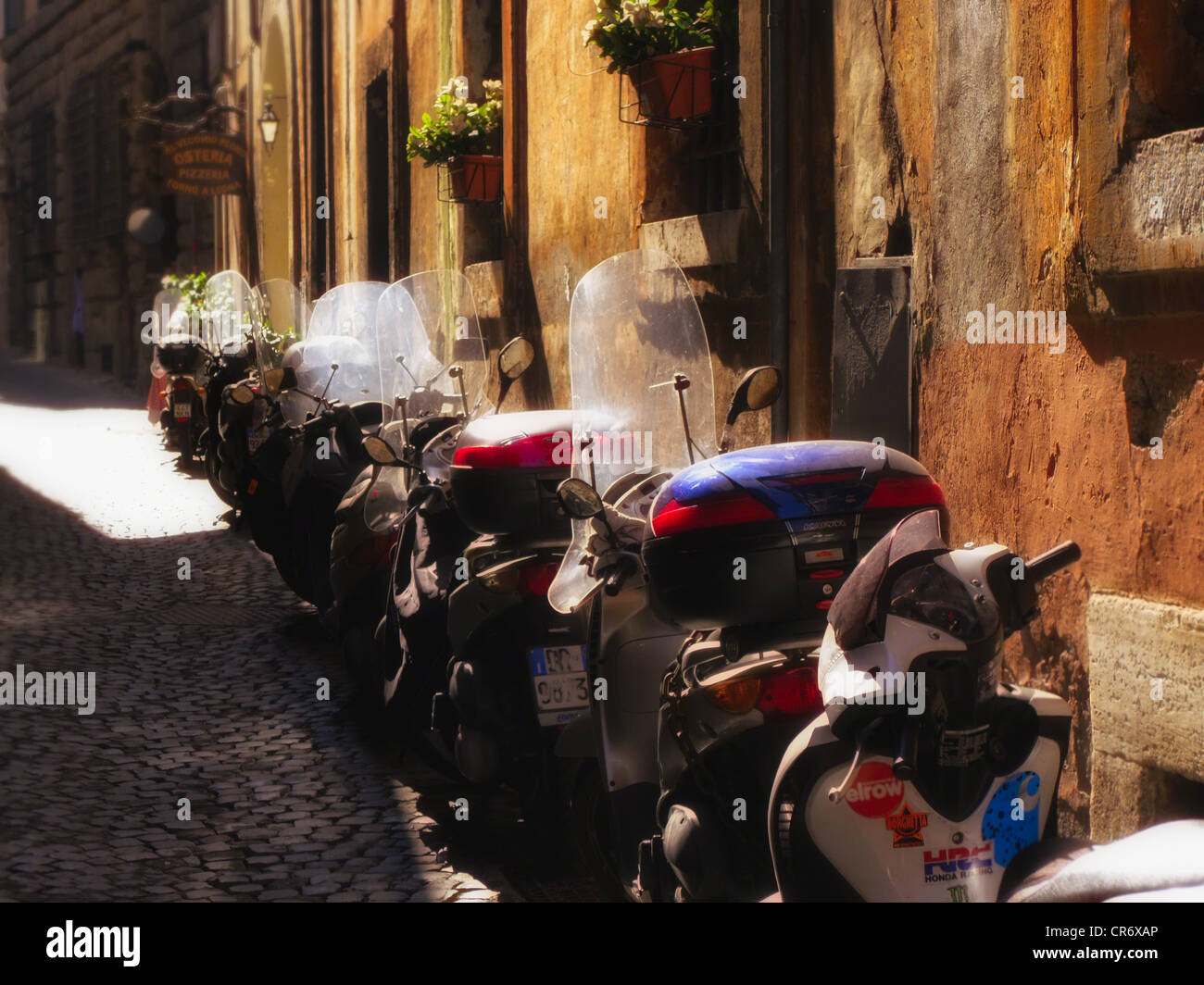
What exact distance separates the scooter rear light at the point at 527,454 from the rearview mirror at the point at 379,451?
24.0 inches

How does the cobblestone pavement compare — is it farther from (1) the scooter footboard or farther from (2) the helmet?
(2) the helmet

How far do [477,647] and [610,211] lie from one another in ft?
14.7

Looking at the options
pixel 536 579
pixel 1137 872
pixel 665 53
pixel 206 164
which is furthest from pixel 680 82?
pixel 206 164

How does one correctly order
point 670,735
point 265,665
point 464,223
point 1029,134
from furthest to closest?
point 464,223, point 265,665, point 1029,134, point 670,735

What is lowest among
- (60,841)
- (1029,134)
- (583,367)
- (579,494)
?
(60,841)

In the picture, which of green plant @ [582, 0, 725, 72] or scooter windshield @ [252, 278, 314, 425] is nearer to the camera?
green plant @ [582, 0, 725, 72]

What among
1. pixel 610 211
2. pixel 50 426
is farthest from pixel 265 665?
pixel 50 426

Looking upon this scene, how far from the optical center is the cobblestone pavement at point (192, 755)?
4.33 metres

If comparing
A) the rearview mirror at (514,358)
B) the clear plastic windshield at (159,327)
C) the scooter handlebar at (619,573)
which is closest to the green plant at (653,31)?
the rearview mirror at (514,358)

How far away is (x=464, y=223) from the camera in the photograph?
1127cm

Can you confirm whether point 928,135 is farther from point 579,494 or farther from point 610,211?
point 610,211

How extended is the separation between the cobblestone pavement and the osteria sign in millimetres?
11913

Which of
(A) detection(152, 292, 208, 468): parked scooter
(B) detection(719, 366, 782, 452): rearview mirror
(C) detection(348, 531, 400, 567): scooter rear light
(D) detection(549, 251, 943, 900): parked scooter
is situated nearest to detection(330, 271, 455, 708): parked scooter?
(C) detection(348, 531, 400, 567): scooter rear light

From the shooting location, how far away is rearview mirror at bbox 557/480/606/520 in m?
3.43
